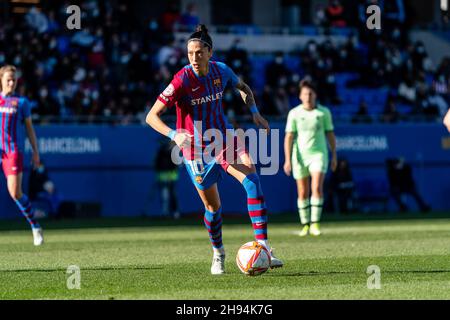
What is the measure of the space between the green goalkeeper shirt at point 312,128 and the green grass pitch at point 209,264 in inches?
58.3

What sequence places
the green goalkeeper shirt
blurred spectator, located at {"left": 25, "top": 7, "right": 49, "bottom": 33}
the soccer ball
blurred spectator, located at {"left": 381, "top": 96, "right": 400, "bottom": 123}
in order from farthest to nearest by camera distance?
blurred spectator, located at {"left": 381, "top": 96, "right": 400, "bottom": 123} < blurred spectator, located at {"left": 25, "top": 7, "right": 49, "bottom": 33} < the green goalkeeper shirt < the soccer ball

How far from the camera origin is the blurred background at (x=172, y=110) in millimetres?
28047

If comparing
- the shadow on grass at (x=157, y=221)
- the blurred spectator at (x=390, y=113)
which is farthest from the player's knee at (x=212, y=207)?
the blurred spectator at (x=390, y=113)

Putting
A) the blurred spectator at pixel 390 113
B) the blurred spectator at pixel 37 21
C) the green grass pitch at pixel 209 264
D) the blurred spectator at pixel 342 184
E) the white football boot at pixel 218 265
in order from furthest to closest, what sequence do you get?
1. the blurred spectator at pixel 390 113
2. the blurred spectator at pixel 37 21
3. the blurred spectator at pixel 342 184
4. the white football boot at pixel 218 265
5. the green grass pitch at pixel 209 264

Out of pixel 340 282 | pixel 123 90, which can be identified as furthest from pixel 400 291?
pixel 123 90

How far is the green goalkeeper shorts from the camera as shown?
59.5 ft

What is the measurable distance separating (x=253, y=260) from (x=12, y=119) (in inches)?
264

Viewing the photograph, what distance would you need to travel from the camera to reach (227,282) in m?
10.5

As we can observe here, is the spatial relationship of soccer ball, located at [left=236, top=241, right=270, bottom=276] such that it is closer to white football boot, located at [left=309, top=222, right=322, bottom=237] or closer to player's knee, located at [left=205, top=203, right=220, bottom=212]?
player's knee, located at [left=205, top=203, right=220, bottom=212]

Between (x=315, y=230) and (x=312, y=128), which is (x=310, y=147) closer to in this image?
(x=312, y=128)

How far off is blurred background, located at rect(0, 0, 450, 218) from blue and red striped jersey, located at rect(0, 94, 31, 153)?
10527mm

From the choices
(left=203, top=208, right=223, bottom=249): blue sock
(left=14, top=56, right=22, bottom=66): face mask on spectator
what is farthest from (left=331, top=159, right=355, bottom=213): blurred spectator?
(left=203, top=208, right=223, bottom=249): blue sock

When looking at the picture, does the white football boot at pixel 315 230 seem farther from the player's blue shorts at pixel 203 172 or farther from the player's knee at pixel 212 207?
the player's blue shorts at pixel 203 172
